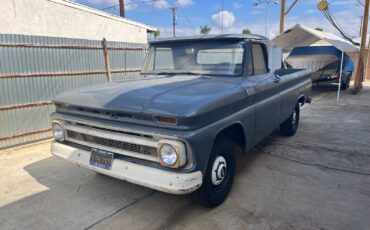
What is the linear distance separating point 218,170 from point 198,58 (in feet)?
5.52

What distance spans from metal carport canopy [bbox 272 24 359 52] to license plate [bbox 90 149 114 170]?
10.4m

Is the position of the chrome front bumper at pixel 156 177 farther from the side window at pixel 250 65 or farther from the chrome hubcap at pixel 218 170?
the side window at pixel 250 65

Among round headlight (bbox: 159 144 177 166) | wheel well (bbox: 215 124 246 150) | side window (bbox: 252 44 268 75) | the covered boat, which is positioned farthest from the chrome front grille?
the covered boat

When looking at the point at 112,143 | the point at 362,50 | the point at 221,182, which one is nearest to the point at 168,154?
the point at 112,143

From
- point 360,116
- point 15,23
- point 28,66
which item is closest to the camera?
point 28,66

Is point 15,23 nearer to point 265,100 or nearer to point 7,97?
point 7,97

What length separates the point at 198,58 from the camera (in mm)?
4145

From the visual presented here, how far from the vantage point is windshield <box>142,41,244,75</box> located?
3.94 metres

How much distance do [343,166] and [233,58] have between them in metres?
2.60

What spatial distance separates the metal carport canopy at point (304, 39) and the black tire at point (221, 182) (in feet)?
30.7

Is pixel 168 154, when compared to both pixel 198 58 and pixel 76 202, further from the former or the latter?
pixel 198 58

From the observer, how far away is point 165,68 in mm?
4438

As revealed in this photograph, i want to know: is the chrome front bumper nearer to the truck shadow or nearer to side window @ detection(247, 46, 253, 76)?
the truck shadow

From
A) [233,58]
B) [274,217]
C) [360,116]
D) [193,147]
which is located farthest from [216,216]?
[360,116]
